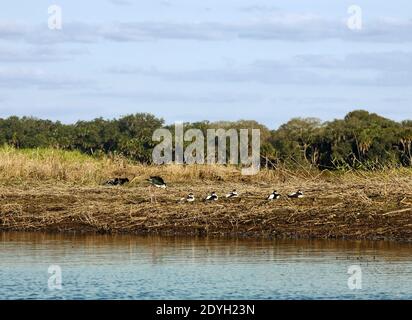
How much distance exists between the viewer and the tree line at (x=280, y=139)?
34594mm

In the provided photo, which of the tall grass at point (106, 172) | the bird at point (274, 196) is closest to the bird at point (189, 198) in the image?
the bird at point (274, 196)

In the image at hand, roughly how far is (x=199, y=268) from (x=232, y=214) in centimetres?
519

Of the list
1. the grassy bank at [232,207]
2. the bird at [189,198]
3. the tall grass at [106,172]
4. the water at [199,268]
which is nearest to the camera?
the water at [199,268]

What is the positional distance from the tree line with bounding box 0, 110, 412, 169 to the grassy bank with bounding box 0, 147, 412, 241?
3.73 metres

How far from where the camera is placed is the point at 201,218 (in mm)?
23438

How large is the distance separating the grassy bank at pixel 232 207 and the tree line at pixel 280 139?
3.73 meters

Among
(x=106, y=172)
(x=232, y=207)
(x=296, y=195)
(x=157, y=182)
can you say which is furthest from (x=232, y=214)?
(x=106, y=172)

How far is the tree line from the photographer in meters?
34.6

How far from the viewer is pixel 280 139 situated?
41.7m

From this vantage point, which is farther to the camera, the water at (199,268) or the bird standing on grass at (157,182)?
the bird standing on grass at (157,182)

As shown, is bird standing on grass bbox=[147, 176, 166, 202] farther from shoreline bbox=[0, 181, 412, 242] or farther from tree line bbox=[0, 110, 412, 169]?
tree line bbox=[0, 110, 412, 169]

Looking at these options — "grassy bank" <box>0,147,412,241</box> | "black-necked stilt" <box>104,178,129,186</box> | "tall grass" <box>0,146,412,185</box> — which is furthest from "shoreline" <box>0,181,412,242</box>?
"tall grass" <box>0,146,412,185</box>

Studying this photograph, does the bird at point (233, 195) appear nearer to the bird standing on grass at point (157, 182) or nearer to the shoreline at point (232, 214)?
the shoreline at point (232, 214)
